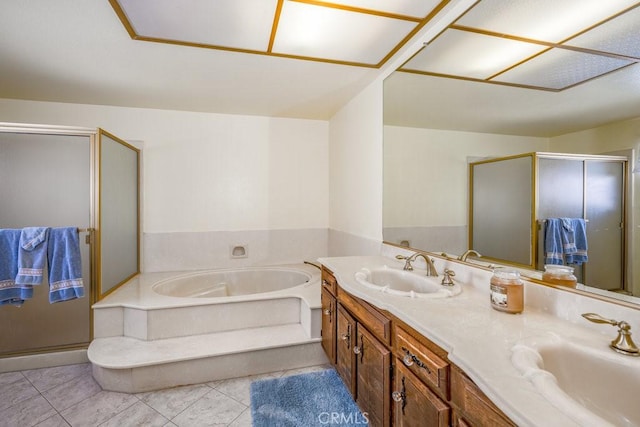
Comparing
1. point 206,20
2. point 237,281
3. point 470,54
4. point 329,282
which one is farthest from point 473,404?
point 237,281

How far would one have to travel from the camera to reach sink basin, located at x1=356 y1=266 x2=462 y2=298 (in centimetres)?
129

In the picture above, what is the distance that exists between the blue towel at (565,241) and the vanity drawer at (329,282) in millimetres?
1102

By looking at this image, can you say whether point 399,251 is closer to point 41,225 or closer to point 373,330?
point 373,330

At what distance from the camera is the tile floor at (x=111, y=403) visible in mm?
1690

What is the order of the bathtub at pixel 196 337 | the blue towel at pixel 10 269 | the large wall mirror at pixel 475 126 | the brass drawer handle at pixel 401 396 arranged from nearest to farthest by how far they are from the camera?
the large wall mirror at pixel 475 126 → the brass drawer handle at pixel 401 396 → the bathtub at pixel 196 337 → the blue towel at pixel 10 269

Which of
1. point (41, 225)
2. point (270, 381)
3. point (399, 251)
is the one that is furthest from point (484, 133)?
point (41, 225)

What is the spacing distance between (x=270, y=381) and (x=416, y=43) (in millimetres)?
2358

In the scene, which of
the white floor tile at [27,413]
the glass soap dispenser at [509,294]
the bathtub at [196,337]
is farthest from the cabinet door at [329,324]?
the white floor tile at [27,413]

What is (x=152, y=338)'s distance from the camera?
218 centimetres

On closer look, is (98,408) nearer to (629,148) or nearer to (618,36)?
(629,148)

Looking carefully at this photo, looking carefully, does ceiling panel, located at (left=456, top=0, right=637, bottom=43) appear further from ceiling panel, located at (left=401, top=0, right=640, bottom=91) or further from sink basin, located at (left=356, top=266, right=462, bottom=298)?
sink basin, located at (left=356, top=266, right=462, bottom=298)

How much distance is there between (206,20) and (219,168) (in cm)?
181

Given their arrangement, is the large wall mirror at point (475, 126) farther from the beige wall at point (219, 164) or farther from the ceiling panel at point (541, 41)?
the beige wall at point (219, 164)

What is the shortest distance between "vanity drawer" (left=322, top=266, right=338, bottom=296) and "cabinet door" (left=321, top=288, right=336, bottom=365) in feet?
0.11
